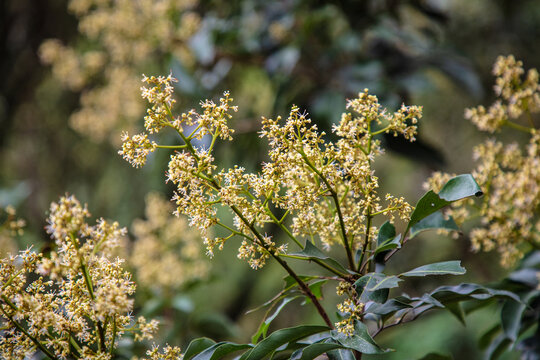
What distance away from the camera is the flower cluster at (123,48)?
5.96ft

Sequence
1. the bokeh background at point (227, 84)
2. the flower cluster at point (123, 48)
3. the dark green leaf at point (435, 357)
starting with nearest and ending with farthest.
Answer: the dark green leaf at point (435, 357), the bokeh background at point (227, 84), the flower cluster at point (123, 48)

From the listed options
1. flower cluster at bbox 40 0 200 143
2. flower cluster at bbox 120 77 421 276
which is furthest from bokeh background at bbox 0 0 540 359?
flower cluster at bbox 120 77 421 276

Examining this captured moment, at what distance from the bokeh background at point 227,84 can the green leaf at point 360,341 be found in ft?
1.79

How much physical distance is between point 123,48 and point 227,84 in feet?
1.58

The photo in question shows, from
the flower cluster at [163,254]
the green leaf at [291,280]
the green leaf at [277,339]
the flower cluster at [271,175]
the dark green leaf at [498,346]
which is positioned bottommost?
the dark green leaf at [498,346]

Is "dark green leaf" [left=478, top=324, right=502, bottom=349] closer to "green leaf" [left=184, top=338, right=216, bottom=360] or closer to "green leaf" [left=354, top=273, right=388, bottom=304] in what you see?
"green leaf" [left=354, top=273, right=388, bottom=304]

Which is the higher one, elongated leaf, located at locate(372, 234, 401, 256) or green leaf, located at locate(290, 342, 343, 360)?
elongated leaf, located at locate(372, 234, 401, 256)

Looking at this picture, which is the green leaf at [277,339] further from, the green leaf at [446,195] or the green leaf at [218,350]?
the green leaf at [446,195]

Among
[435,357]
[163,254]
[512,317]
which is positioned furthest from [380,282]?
[163,254]

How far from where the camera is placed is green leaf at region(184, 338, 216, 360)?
71 centimetres

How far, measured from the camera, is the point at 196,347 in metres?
Result: 0.72

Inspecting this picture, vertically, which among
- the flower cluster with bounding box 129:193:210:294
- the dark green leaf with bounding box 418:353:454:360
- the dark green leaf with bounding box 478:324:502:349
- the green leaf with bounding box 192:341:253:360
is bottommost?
the dark green leaf with bounding box 418:353:454:360

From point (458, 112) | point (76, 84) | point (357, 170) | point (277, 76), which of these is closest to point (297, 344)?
point (357, 170)

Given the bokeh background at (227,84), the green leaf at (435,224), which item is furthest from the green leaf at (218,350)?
the bokeh background at (227,84)
